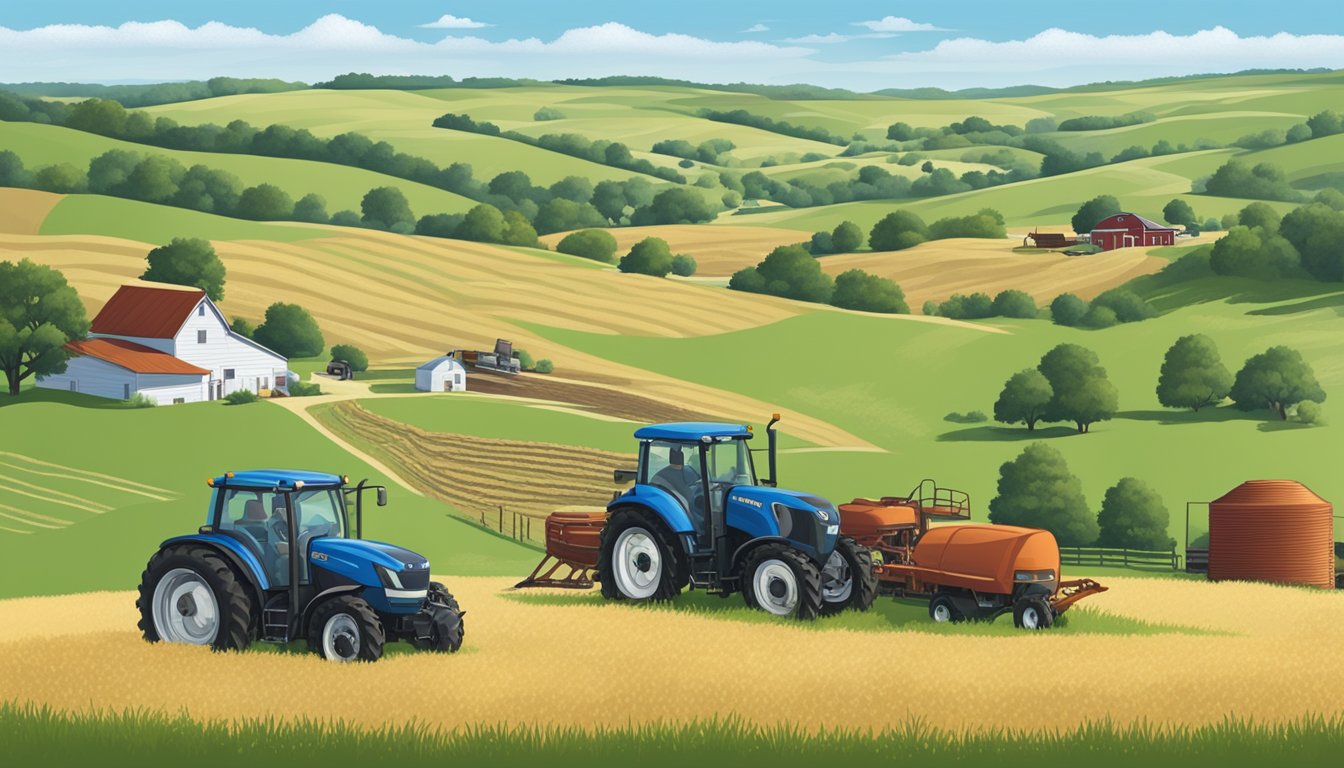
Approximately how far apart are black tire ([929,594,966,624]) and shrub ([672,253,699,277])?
57646 millimetres

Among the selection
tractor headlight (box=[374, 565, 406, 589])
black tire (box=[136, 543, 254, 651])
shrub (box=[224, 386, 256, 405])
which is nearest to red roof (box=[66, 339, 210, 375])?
shrub (box=[224, 386, 256, 405])

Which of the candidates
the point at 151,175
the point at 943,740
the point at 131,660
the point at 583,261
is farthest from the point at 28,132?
the point at 943,740

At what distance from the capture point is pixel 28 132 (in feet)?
331

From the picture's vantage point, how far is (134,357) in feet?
203

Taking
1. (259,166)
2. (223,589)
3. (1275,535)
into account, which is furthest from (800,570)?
(259,166)

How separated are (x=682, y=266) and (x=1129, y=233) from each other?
26.5 metres

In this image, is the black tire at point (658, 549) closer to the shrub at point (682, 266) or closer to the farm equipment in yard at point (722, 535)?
the farm equipment in yard at point (722, 535)

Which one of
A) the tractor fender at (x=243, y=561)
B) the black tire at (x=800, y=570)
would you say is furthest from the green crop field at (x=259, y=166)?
the tractor fender at (x=243, y=561)

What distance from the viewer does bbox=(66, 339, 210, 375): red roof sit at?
61188 mm

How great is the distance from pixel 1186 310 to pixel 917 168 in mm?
42778

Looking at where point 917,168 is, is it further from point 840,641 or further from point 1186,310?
point 840,641

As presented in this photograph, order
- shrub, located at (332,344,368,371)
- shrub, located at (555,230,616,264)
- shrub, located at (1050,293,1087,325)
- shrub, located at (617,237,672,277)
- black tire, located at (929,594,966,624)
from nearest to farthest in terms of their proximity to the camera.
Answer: black tire, located at (929,594,966,624), shrub, located at (332,344,368,371), shrub, located at (1050,293,1087,325), shrub, located at (617,237,672,277), shrub, located at (555,230,616,264)

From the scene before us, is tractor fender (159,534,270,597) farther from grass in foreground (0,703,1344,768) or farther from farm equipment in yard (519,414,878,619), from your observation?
farm equipment in yard (519,414,878,619)

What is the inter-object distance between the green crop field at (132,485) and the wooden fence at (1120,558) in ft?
61.9
